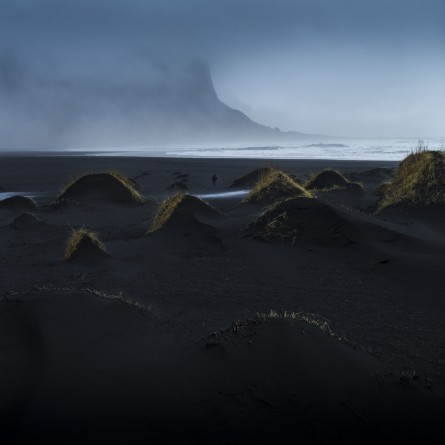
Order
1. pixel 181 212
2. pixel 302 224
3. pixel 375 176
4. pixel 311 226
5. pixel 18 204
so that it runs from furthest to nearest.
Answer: pixel 375 176 → pixel 18 204 → pixel 181 212 → pixel 302 224 → pixel 311 226

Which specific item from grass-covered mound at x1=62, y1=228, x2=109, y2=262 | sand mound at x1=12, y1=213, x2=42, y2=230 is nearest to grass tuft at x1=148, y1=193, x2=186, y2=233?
grass-covered mound at x1=62, y1=228, x2=109, y2=262

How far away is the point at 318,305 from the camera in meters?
5.87

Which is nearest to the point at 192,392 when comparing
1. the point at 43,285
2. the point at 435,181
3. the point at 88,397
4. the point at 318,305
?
the point at 88,397

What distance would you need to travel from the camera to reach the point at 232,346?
3.79 metres

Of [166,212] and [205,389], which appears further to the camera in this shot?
[166,212]

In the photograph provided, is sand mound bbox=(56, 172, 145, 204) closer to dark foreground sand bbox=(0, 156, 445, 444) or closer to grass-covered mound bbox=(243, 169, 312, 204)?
grass-covered mound bbox=(243, 169, 312, 204)

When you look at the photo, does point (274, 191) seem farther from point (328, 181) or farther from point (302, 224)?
point (328, 181)

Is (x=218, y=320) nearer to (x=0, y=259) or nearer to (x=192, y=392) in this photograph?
(x=192, y=392)

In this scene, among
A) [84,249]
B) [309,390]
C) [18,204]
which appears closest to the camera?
[309,390]

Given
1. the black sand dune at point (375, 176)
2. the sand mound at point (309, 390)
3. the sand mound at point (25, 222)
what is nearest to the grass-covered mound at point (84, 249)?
the sand mound at point (25, 222)

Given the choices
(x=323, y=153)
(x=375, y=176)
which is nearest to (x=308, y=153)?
(x=323, y=153)

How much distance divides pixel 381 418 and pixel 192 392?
1.42m

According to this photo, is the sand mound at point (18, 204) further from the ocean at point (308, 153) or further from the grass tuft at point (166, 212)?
the ocean at point (308, 153)

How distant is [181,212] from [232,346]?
7.23 metres
